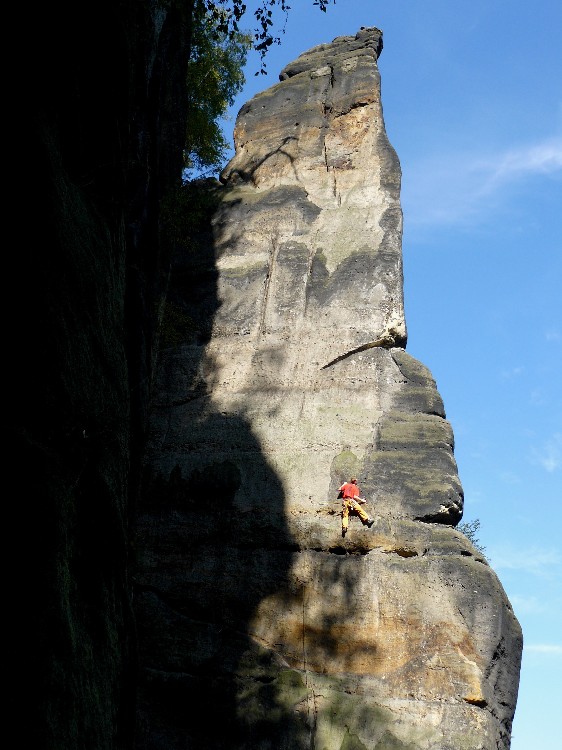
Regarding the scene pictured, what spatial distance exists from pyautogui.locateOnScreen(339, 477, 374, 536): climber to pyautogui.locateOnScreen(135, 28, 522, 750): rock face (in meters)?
0.14

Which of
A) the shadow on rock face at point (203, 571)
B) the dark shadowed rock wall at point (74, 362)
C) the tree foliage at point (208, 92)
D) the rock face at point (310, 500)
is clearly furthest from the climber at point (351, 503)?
the tree foliage at point (208, 92)

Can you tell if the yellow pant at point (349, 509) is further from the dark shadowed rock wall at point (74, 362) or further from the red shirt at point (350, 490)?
the dark shadowed rock wall at point (74, 362)

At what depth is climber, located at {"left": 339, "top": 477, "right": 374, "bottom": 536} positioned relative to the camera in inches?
470

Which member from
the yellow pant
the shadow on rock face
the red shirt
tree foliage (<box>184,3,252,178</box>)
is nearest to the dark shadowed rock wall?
the shadow on rock face

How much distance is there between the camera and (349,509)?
12039mm

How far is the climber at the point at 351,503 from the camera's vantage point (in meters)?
11.9

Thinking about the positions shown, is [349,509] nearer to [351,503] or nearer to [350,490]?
[351,503]

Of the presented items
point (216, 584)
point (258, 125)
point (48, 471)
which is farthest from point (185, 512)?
point (258, 125)

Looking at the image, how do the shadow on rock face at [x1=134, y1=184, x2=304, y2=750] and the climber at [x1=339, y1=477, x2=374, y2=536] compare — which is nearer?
the shadow on rock face at [x1=134, y1=184, x2=304, y2=750]

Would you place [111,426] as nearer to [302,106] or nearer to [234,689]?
[234,689]

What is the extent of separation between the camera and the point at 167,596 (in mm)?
12227

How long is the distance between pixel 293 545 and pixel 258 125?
29.4 feet

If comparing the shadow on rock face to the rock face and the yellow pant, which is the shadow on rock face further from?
the yellow pant

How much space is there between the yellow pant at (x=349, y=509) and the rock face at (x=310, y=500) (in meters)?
0.15
